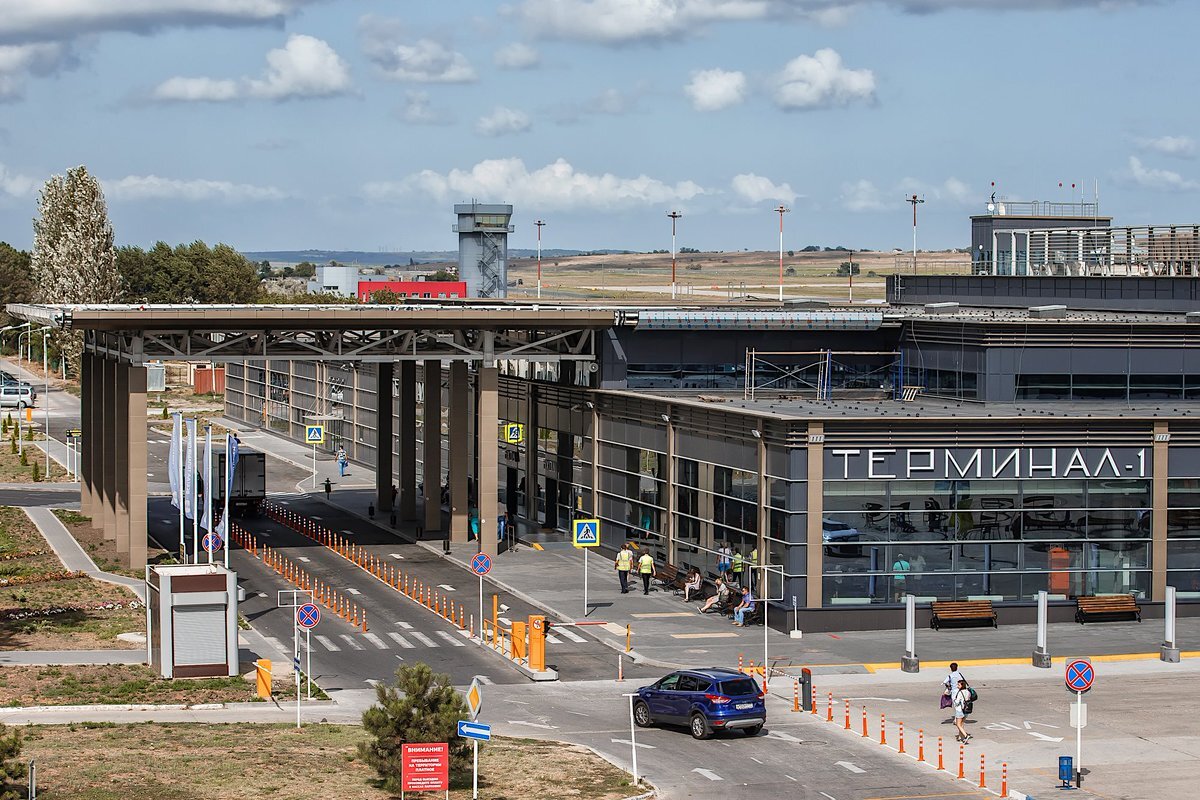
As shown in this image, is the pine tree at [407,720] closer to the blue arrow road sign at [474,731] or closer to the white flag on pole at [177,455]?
the blue arrow road sign at [474,731]

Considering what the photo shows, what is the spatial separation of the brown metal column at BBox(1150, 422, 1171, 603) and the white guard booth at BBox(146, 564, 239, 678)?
29.1 metres

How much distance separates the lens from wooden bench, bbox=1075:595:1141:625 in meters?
54.1

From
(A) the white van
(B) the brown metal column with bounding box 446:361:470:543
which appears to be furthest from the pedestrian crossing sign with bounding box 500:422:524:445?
(A) the white van

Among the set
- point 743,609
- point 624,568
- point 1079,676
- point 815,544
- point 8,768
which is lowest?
point 743,609

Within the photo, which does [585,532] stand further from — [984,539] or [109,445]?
[109,445]

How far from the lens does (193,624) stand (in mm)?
44844

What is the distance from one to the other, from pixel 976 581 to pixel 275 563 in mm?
27255

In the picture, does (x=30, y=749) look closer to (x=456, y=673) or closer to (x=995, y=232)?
(x=456, y=673)

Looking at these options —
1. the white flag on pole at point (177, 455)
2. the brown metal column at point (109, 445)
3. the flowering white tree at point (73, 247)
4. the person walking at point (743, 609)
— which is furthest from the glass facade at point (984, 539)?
the flowering white tree at point (73, 247)

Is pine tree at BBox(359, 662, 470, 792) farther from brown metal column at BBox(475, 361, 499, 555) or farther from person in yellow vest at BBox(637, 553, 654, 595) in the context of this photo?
brown metal column at BBox(475, 361, 499, 555)

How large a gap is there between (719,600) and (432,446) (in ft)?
73.6

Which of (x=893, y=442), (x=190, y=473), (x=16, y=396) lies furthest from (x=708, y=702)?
(x=16, y=396)

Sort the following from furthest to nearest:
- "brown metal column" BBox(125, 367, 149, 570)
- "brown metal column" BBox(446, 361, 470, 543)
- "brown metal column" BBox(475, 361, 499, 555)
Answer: "brown metal column" BBox(446, 361, 470, 543), "brown metal column" BBox(475, 361, 499, 555), "brown metal column" BBox(125, 367, 149, 570)

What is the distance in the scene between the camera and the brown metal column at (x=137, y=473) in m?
62.5
